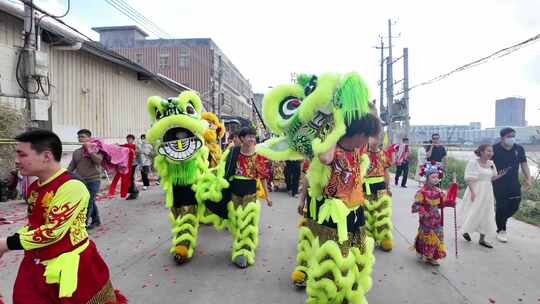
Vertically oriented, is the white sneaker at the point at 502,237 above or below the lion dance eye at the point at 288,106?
below

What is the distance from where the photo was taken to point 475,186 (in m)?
5.02

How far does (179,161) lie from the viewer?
4160 mm

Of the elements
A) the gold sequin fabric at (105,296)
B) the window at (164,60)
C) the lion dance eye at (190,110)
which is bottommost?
the gold sequin fabric at (105,296)

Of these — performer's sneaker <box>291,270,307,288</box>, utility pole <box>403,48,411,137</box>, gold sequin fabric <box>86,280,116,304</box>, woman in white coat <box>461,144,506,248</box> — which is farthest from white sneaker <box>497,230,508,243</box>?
utility pole <box>403,48,411,137</box>

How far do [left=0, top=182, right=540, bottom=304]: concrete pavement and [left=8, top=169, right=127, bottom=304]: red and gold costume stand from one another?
1.45 m

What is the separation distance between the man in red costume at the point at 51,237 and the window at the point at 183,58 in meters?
31.7

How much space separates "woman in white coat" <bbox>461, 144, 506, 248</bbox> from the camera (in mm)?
4914

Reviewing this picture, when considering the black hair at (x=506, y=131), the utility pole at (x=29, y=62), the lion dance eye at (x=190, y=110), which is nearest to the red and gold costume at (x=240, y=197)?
the lion dance eye at (x=190, y=110)

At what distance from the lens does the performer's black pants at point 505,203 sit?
16.6 ft

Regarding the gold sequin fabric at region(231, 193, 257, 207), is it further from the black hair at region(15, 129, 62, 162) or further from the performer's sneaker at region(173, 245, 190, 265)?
the black hair at region(15, 129, 62, 162)

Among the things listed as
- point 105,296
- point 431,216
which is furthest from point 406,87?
point 105,296

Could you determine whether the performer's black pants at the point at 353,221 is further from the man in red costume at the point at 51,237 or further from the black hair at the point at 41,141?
the black hair at the point at 41,141

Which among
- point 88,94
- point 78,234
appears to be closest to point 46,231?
point 78,234

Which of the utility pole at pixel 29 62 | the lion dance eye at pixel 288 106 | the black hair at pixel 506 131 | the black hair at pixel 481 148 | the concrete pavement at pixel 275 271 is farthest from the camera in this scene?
the utility pole at pixel 29 62
